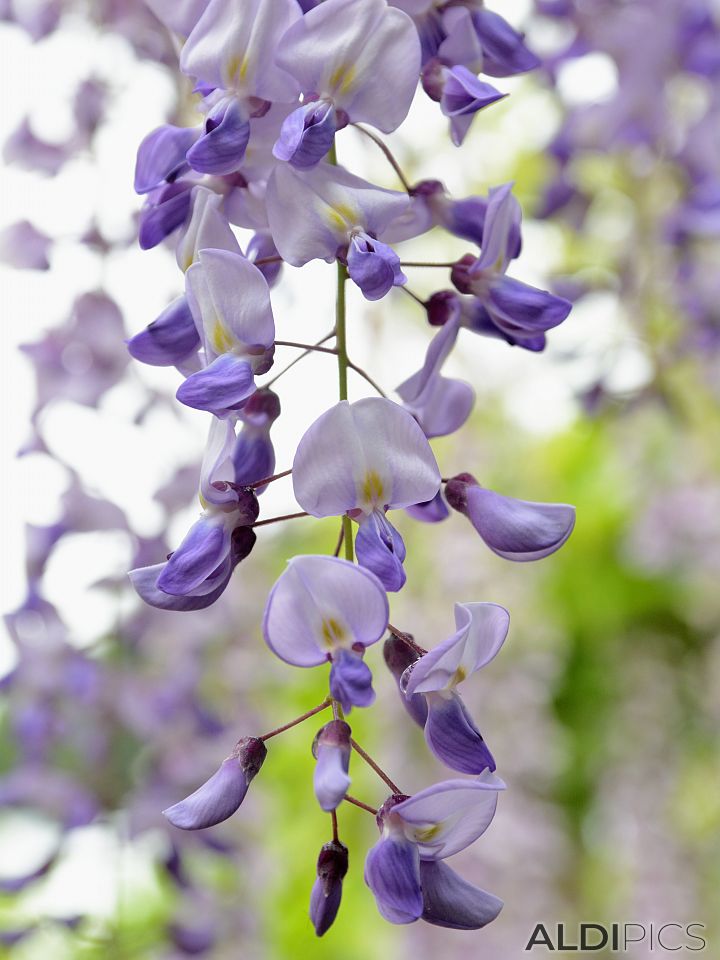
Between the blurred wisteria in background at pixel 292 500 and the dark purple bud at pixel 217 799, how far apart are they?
0.77 ft

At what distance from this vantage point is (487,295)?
0.49 m

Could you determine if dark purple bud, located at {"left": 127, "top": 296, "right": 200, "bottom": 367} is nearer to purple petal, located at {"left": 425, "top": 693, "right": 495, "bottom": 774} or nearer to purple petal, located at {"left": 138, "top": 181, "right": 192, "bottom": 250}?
purple petal, located at {"left": 138, "top": 181, "right": 192, "bottom": 250}

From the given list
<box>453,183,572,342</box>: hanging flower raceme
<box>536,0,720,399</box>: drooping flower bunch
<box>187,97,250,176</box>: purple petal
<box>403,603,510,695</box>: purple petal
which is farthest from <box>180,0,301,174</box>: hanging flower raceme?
<box>536,0,720,399</box>: drooping flower bunch

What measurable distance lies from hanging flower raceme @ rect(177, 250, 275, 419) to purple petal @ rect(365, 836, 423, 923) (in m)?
0.18

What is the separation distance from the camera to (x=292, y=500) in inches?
24.9

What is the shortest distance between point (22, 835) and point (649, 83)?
109 centimetres

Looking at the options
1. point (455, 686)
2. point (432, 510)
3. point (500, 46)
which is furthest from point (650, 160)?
point (455, 686)

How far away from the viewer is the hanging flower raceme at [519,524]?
45 centimetres

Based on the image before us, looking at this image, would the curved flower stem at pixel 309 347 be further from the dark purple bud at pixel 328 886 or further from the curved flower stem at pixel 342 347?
the dark purple bud at pixel 328 886

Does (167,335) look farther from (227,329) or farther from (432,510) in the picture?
(432,510)

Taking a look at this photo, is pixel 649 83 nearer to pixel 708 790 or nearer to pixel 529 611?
pixel 529 611

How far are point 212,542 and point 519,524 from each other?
133mm

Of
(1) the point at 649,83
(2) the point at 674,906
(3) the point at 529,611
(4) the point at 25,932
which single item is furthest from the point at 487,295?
(2) the point at 674,906

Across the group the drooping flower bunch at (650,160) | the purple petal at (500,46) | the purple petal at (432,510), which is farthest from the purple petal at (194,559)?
the drooping flower bunch at (650,160)
